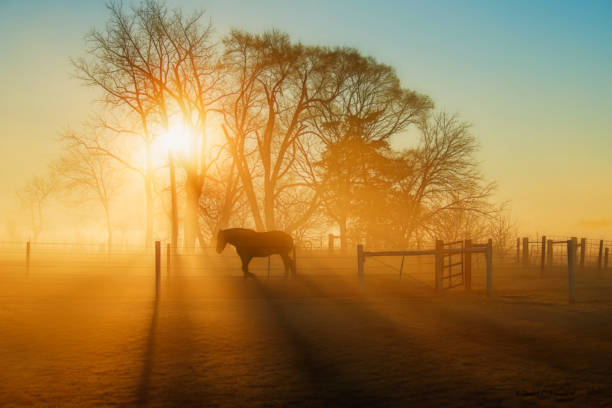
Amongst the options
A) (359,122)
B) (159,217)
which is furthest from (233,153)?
(159,217)

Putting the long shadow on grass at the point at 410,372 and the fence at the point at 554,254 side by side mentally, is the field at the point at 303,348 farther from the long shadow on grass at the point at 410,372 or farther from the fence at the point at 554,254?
the fence at the point at 554,254

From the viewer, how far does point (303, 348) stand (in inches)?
342

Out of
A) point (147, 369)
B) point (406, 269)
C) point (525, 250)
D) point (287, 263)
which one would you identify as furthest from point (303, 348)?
point (525, 250)

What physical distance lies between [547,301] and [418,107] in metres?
20.9

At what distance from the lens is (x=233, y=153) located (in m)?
33.8

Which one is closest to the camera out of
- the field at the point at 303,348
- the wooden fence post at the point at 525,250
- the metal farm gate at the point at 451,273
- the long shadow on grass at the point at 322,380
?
the long shadow on grass at the point at 322,380

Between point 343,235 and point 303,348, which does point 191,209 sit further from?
point 303,348

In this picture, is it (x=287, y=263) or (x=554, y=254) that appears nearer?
(x=287, y=263)

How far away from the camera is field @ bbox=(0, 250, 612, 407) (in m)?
6.19

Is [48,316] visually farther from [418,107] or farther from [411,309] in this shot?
[418,107]

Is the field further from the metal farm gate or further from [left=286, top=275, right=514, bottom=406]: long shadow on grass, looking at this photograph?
the metal farm gate

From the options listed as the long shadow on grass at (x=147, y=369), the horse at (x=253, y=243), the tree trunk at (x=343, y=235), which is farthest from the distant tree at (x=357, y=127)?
the long shadow on grass at (x=147, y=369)

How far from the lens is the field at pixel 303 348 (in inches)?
244

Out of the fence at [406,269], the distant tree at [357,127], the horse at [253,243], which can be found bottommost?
the fence at [406,269]
